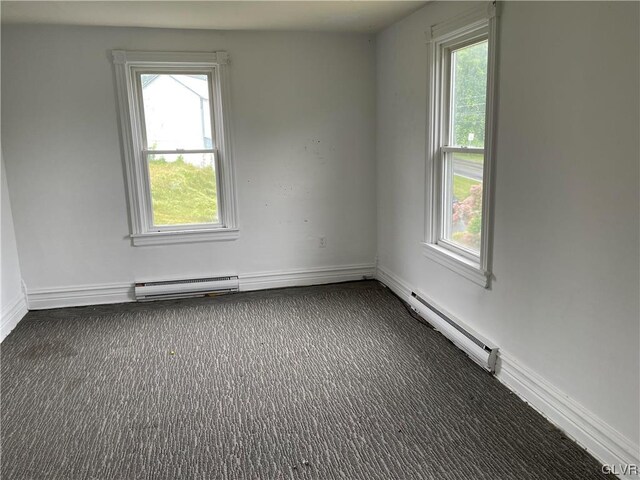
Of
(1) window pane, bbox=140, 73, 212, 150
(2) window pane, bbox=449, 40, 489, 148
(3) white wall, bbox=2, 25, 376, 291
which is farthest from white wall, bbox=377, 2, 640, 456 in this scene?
(1) window pane, bbox=140, 73, 212, 150

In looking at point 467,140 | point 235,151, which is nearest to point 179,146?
→ point 235,151

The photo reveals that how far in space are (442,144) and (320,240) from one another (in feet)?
5.42

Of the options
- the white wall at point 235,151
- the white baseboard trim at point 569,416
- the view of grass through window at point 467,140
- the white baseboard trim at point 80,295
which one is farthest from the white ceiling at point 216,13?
the white baseboard trim at point 569,416

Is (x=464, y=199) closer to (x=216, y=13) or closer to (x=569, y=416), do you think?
(x=569, y=416)

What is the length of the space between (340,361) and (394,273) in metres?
1.47

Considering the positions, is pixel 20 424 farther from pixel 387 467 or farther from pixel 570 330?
pixel 570 330

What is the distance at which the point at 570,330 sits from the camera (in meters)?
2.34

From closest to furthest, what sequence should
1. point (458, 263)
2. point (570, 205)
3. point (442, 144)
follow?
point (570, 205) < point (458, 263) < point (442, 144)

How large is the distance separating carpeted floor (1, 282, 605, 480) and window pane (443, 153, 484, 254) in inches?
28.5

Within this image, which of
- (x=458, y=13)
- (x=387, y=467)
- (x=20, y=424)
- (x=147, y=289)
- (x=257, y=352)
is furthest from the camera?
(x=147, y=289)

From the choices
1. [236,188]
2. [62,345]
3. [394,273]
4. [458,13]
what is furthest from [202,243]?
[458,13]

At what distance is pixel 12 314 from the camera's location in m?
3.86

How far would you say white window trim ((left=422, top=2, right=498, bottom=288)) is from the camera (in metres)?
2.76

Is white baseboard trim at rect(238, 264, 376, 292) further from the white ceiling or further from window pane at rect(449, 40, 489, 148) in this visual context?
the white ceiling
